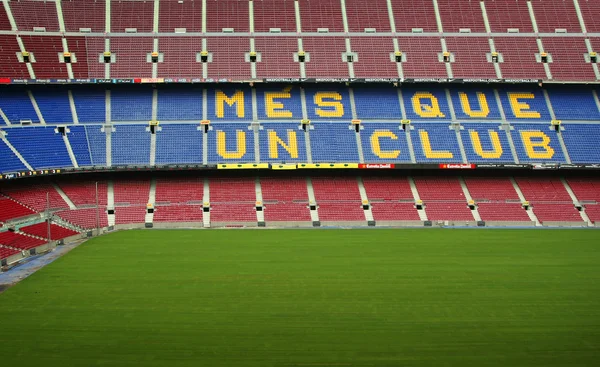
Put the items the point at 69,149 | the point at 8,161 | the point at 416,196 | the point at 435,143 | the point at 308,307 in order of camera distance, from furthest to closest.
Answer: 1. the point at 435,143
2. the point at 416,196
3. the point at 69,149
4. the point at 8,161
5. the point at 308,307

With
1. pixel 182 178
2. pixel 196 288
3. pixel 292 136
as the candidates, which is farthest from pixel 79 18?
pixel 196 288

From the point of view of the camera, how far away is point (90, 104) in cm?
5228

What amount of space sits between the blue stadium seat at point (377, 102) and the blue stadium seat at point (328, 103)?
110 cm

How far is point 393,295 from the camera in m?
22.4

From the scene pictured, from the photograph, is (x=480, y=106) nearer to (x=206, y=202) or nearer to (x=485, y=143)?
(x=485, y=143)

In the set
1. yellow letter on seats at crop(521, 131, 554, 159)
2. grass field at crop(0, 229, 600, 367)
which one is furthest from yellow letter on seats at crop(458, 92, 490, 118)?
grass field at crop(0, 229, 600, 367)

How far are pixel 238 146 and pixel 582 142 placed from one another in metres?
32.3

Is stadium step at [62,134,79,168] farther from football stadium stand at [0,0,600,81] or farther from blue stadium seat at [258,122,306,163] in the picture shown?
blue stadium seat at [258,122,306,163]

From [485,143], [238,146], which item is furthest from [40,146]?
[485,143]

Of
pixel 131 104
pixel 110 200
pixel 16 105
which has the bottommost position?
pixel 110 200

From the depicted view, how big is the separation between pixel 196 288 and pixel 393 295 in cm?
822

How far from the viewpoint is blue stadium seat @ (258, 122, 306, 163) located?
165ft

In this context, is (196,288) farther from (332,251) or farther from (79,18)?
(79,18)

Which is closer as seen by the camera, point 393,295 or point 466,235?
point 393,295
